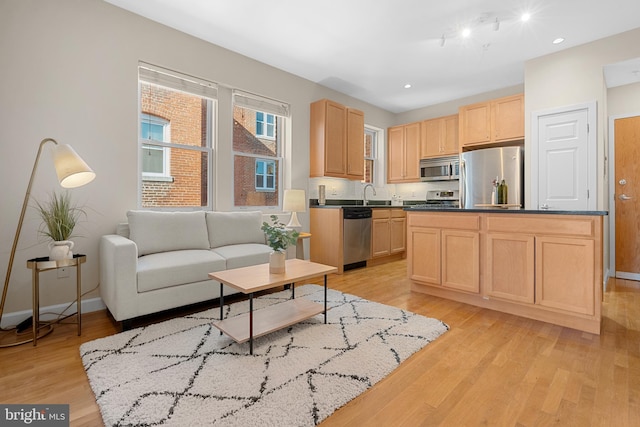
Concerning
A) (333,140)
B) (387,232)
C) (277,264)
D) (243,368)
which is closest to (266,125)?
(333,140)

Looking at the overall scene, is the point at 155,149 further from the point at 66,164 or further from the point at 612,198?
the point at 612,198

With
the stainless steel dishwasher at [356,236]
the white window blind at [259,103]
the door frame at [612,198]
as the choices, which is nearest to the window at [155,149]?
the white window blind at [259,103]

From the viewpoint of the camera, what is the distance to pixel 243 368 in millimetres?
1762

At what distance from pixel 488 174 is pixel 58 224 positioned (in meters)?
5.13

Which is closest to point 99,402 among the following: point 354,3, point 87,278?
point 87,278

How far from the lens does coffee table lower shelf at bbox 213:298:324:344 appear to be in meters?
2.00

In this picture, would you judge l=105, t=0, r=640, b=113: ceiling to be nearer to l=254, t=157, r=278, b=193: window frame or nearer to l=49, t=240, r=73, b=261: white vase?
l=254, t=157, r=278, b=193: window frame

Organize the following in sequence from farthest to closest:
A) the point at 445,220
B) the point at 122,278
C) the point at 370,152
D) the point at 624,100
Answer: the point at 370,152 → the point at 624,100 → the point at 445,220 → the point at 122,278

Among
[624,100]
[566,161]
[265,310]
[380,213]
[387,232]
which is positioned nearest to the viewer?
[265,310]

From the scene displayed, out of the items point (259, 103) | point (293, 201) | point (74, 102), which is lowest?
point (293, 201)

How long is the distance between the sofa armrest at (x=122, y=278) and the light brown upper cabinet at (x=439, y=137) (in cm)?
501

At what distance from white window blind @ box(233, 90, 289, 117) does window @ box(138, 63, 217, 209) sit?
0.34 meters

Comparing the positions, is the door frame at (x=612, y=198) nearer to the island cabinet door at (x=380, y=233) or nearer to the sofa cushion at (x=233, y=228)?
the island cabinet door at (x=380, y=233)

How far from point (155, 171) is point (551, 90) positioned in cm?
491
